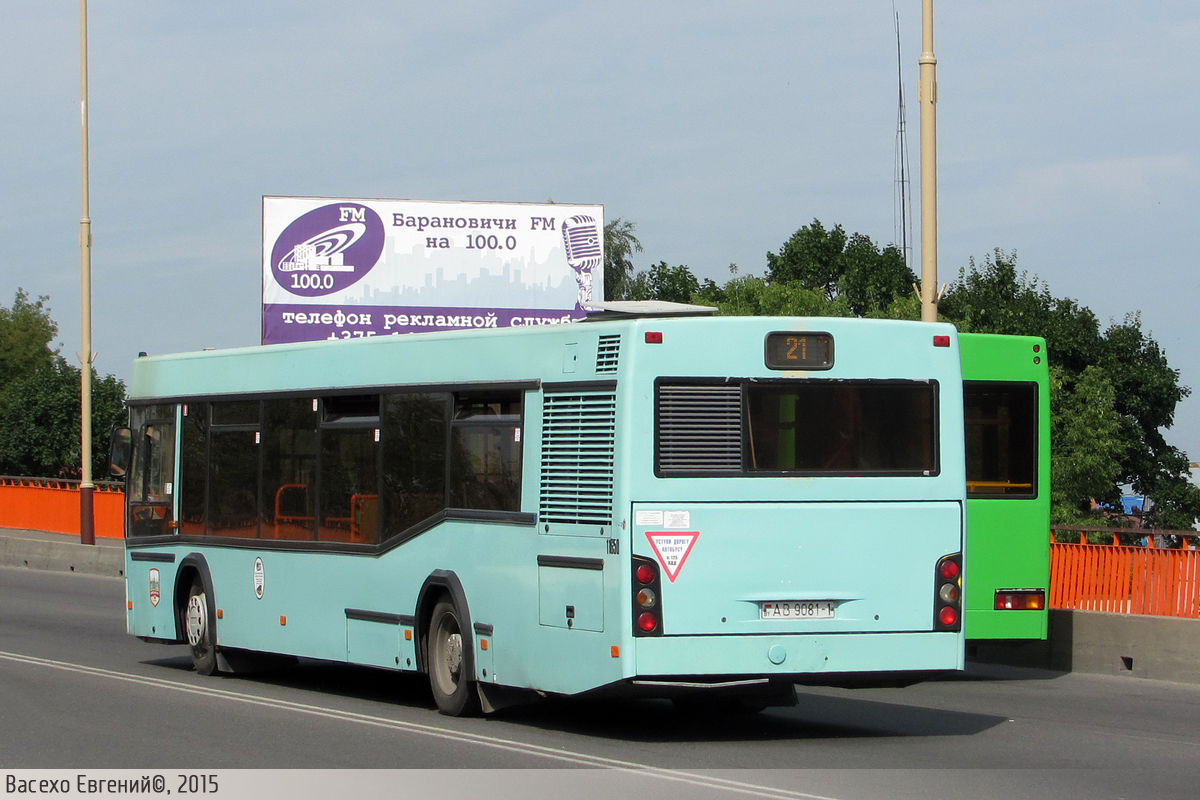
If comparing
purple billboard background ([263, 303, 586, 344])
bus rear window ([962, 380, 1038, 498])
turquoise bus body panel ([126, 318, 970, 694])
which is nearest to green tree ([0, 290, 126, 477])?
purple billboard background ([263, 303, 586, 344])

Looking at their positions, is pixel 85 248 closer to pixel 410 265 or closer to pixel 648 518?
pixel 410 265

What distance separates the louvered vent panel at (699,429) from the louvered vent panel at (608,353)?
0.34 meters

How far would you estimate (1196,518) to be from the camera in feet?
252

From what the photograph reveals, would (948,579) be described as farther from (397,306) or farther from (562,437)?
(397,306)

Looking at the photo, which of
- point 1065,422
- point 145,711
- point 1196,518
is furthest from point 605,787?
point 1196,518

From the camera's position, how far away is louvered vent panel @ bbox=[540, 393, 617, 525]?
11000 mm

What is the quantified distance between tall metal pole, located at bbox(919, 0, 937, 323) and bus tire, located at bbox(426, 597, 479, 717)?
7.49 m

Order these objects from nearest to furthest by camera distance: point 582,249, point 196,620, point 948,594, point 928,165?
point 948,594
point 196,620
point 928,165
point 582,249

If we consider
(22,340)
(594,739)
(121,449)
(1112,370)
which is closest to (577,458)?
(594,739)

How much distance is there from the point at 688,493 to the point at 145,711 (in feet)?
14.7

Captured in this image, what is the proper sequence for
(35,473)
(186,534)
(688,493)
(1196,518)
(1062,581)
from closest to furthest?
(688,493) → (186,534) → (1062,581) → (35,473) → (1196,518)

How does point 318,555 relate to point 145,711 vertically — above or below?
above

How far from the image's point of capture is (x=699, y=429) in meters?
11.0

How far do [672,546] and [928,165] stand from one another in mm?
9346
